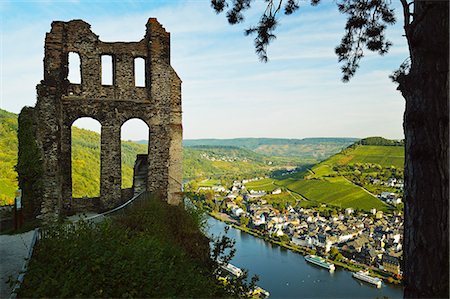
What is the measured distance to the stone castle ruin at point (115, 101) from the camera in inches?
464

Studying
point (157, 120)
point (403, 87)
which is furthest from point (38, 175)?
point (403, 87)

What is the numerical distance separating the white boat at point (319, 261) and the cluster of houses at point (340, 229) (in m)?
3.74

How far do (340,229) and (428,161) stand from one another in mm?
50014

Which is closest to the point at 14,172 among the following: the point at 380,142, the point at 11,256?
the point at 11,256

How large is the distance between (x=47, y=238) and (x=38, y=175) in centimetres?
468

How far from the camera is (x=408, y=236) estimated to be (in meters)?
4.26

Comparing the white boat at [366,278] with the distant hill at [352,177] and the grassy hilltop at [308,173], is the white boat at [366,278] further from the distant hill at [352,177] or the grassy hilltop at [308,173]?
the distant hill at [352,177]

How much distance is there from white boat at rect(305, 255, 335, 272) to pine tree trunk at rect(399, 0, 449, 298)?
33886 mm

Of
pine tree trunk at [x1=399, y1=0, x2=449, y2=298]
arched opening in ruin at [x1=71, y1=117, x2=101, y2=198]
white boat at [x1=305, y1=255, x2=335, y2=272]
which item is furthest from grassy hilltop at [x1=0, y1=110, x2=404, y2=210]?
white boat at [x1=305, y1=255, x2=335, y2=272]

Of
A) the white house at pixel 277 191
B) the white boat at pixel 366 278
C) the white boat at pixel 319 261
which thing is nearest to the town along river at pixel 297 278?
the white boat at pixel 366 278

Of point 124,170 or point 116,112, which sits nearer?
point 116,112

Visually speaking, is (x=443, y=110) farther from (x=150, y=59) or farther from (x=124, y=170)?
(x=124, y=170)

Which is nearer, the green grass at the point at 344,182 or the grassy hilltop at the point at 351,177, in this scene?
the green grass at the point at 344,182

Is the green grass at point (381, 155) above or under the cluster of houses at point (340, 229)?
above
